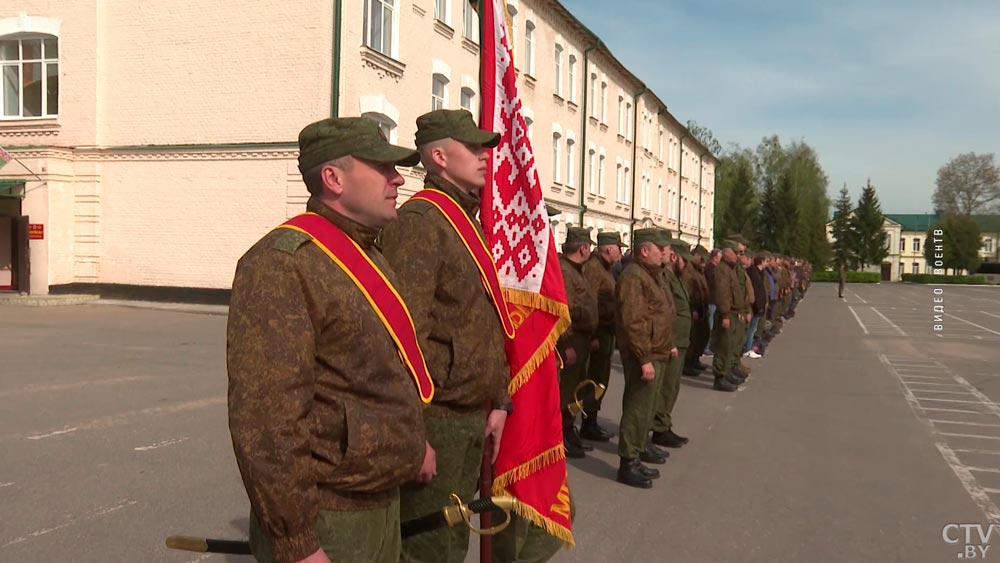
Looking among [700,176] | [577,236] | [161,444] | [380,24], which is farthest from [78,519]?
[700,176]

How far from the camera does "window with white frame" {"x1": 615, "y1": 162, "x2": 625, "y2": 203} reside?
38.8m

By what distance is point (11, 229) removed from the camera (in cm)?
2034

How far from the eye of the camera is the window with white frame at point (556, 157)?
30.4 m

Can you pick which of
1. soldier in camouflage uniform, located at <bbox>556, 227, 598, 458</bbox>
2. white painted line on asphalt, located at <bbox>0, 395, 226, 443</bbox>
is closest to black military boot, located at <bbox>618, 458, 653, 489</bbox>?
soldier in camouflage uniform, located at <bbox>556, 227, 598, 458</bbox>

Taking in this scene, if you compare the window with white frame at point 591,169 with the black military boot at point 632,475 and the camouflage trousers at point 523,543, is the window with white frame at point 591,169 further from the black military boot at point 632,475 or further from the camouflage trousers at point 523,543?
the camouflage trousers at point 523,543

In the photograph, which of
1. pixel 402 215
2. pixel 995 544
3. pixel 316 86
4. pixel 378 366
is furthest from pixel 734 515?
pixel 316 86

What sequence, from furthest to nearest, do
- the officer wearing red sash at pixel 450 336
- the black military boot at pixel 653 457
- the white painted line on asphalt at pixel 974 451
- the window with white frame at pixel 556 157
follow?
the window with white frame at pixel 556 157
the white painted line on asphalt at pixel 974 451
the black military boot at pixel 653 457
the officer wearing red sash at pixel 450 336

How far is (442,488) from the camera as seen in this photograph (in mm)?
3014

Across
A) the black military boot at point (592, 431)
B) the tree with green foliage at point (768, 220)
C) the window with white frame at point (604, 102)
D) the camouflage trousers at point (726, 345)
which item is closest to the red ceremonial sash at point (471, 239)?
the black military boot at point (592, 431)

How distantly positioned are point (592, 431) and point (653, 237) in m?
2.24

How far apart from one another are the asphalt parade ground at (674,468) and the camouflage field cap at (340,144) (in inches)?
114

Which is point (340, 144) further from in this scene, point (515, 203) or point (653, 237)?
point (653, 237)

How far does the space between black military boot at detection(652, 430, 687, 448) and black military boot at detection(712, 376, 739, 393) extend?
11.3 feet

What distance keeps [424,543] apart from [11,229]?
2130cm
